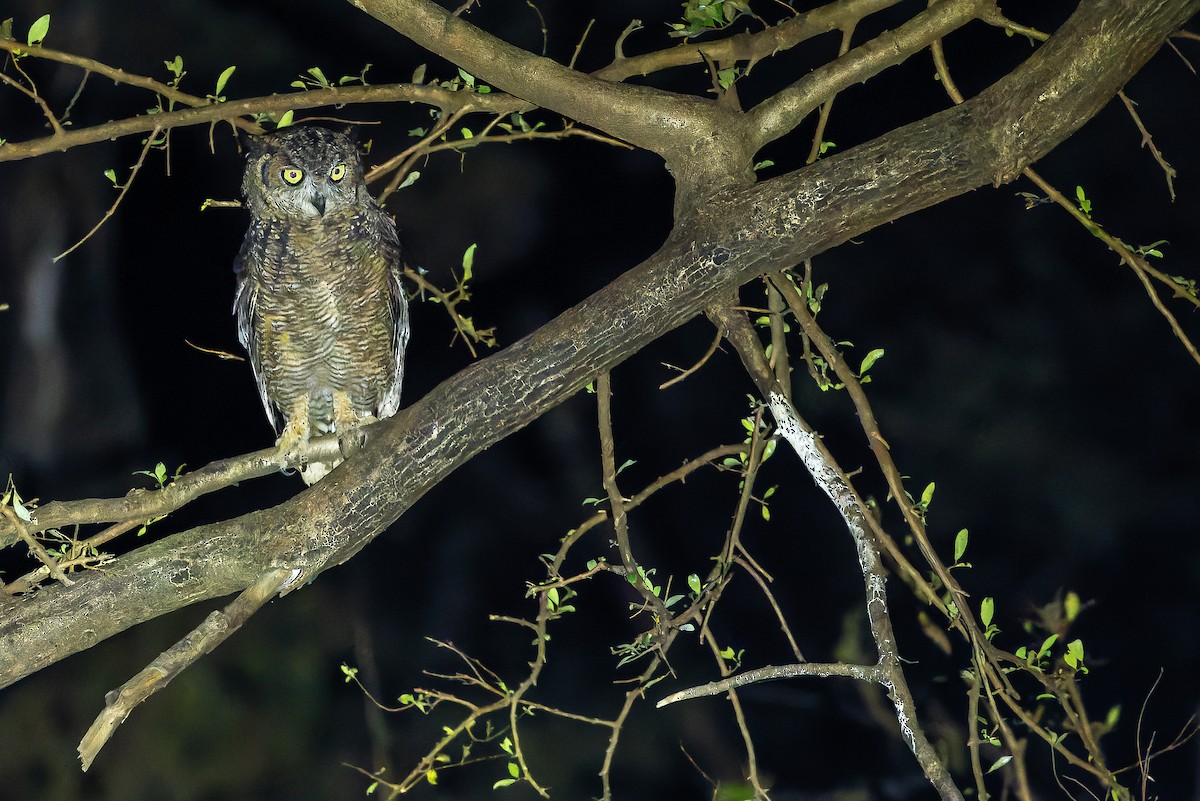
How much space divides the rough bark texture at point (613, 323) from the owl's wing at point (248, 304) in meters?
0.61

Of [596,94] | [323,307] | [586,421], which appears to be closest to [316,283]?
[323,307]

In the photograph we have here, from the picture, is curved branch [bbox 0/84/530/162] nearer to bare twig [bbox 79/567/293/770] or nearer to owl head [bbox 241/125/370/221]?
owl head [bbox 241/125/370/221]

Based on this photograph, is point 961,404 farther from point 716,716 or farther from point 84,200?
point 84,200

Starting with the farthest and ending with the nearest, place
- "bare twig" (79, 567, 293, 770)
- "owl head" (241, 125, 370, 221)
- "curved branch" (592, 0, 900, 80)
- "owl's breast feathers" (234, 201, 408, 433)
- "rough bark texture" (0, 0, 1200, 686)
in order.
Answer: "owl's breast feathers" (234, 201, 408, 433) → "owl head" (241, 125, 370, 221) → "curved branch" (592, 0, 900, 80) → "rough bark texture" (0, 0, 1200, 686) → "bare twig" (79, 567, 293, 770)

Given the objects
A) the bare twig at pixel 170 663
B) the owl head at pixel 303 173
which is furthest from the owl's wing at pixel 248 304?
the bare twig at pixel 170 663

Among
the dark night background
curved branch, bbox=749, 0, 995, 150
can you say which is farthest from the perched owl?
curved branch, bbox=749, 0, 995, 150

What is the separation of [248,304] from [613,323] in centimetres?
93

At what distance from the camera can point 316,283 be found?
209 cm

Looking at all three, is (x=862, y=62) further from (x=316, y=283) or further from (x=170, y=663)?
(x=170, y=663)

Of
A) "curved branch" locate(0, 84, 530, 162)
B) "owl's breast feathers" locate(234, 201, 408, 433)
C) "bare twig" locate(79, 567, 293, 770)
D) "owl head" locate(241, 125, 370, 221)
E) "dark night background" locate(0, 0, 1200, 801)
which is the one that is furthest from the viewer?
"dark night background" locate(0, 0, 1200, 801)

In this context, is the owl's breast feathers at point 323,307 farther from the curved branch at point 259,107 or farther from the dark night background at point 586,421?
the dark night background at point 586,421

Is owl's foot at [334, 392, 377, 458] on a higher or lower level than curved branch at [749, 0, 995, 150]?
lower

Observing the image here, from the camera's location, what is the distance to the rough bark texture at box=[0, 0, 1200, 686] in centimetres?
156

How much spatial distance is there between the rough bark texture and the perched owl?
337 mm
